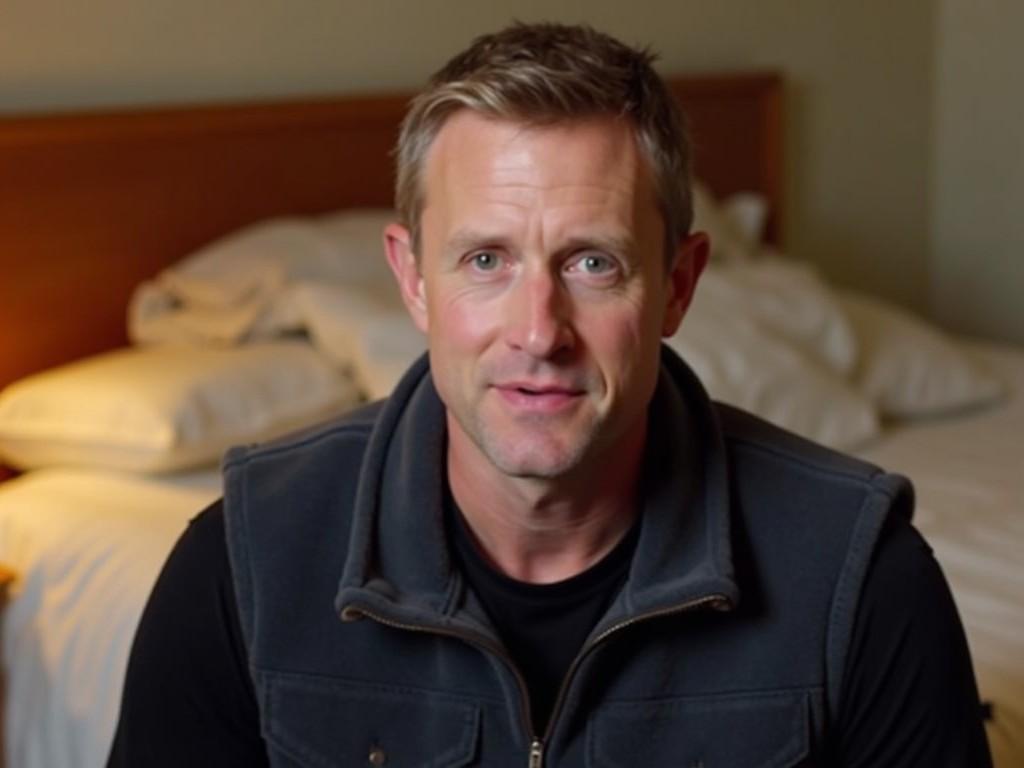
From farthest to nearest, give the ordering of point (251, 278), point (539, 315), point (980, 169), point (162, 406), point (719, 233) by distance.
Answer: point (980, 169) → point (719, 233) → point (251, 278) → point (162, 406) → point (539, 315)

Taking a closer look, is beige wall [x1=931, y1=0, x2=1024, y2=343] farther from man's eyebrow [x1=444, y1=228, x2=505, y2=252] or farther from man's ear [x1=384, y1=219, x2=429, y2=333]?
man's eyebrow [x1=444, y1=228, x2=505, y2=252]

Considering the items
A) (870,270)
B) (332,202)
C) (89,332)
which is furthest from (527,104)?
(870,270)

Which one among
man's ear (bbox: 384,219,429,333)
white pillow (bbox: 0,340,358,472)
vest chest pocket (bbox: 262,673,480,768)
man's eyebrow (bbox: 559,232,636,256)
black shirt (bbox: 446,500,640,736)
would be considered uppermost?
man's eyebrow (bbox: 559,232,636,256)

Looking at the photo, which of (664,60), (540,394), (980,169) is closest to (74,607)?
(540,394)

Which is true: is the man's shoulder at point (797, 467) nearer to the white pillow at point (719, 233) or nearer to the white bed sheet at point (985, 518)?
the white bed sheet at point (985, 518)

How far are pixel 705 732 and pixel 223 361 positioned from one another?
1.09 metres

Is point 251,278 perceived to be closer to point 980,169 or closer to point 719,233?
point 719,233

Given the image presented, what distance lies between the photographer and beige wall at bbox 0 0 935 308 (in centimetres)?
234

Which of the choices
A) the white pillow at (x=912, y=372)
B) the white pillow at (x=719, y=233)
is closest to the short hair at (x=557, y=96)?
the white pillow at (x=912, y=372)

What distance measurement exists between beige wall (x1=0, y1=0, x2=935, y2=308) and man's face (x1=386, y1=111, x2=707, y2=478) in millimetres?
1229

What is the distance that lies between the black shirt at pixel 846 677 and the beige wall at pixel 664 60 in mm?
1179

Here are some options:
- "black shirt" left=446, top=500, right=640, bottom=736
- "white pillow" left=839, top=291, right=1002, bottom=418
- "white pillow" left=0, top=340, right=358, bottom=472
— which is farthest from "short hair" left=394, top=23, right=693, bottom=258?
"white pillow" left=839, top=291, right=1002, bottom=418

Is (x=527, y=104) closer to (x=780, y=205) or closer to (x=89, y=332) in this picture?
(x=89, y=332)

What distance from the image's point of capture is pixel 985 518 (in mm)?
2203
